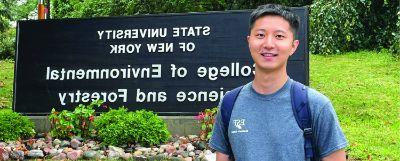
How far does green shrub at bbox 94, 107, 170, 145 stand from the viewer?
263 inches

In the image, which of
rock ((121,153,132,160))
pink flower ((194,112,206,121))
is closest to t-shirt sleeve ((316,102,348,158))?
rock ((121,153,132,160))

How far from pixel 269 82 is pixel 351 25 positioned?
14.2m

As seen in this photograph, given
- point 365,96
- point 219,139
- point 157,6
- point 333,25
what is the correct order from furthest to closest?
point 157,6, point 333,25, point 365,96, point 219,139

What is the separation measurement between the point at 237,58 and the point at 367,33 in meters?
10.4

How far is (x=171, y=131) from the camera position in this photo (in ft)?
24.9

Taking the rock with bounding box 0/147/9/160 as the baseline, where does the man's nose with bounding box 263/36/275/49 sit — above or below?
above

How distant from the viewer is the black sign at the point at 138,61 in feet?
25.1

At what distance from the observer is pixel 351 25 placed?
50.8 ft

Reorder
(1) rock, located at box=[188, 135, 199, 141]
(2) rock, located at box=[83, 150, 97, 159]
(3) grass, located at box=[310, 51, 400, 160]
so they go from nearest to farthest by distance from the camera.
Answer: (2) rock, located at box=[83, 150, 97, 159]
(1) rock, located at box=[188, 135, 199, 141]
(3) grass, located at box=[310, 51, 400, 160]

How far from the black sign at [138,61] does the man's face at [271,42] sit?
17.5 ft

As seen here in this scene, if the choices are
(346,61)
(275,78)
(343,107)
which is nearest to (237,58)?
(343,107)

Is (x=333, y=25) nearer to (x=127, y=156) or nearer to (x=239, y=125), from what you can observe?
(x=127, y=156)

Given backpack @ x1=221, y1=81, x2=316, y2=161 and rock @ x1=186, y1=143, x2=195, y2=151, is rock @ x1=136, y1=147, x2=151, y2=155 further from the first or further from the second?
backpack @ x1=221, y1=81, x2=316, y2=161

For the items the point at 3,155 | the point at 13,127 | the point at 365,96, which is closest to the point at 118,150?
the point at 3,155
